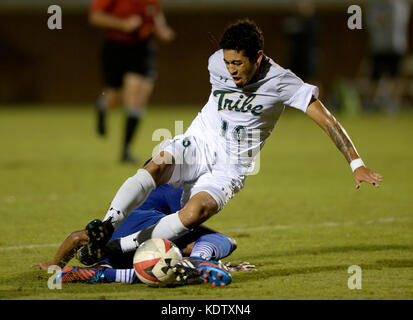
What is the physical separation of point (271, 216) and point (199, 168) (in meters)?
2.07

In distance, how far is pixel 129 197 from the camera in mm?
4961

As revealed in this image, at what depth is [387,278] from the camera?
4.93m

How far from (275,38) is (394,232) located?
18.1 metres

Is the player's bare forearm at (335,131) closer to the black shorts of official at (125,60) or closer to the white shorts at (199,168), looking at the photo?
the white shorts at (199,168)

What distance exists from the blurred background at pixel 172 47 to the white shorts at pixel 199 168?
1762 cm

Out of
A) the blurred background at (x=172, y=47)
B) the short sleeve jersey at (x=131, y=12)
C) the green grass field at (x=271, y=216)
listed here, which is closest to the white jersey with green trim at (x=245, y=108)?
the green grass field at (x=271, y=216)

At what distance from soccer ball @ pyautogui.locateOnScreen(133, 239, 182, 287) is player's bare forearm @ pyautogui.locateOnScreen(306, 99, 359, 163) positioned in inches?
48.2

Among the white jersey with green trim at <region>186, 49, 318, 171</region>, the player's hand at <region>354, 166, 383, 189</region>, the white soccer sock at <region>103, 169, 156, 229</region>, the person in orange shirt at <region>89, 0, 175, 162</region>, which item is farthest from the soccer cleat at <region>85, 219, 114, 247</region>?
the person in orange shirt at <region>89, 0, 175, 162</region>

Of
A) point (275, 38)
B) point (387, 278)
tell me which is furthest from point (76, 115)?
point (387, 278)

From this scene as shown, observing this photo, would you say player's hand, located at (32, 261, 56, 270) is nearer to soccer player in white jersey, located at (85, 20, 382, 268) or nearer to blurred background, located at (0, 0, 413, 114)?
soccer player in white jersey, located at (85, 20, 382, 268)

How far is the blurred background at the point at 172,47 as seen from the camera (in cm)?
2352

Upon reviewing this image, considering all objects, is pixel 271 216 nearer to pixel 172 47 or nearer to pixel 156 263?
pixel 156 263

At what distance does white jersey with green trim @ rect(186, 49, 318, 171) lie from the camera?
210 inches
